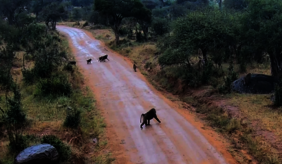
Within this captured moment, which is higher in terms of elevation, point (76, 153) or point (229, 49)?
point (229, 49)

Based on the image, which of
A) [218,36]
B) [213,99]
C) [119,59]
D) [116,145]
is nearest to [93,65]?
[119,59]

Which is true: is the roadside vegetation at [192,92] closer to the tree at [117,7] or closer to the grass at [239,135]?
the grass at [239,135]

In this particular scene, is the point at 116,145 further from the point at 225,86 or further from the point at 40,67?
the point at 40,67

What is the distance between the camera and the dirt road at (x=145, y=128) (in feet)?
39.2

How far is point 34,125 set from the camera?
13.5 metres

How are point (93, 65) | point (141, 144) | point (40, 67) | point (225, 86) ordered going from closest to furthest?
point (141, 144)
point (225, 86)
point (40, 67)
point (93, 65)

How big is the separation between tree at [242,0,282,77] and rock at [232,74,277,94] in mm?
1165

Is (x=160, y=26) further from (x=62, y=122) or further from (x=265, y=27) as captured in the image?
(x=62, y=122)

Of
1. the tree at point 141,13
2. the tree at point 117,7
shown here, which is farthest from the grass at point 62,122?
the tree at point 141,13

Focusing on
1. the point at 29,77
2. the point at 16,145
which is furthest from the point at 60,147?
the point at 29,77

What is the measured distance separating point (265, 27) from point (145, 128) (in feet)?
31.9

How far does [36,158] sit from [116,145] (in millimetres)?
4208

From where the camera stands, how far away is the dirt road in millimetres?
11961

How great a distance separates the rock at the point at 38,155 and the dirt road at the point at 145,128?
2781 mm
